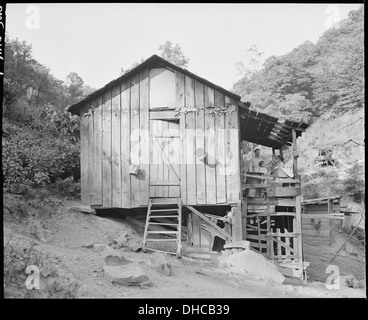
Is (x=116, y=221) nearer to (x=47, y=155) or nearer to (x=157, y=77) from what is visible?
(x=47, y=155)

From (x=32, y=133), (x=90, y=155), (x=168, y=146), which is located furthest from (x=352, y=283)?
(x=32, y=133)

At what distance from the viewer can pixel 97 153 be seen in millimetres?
10484

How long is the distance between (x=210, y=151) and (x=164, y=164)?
1.41m

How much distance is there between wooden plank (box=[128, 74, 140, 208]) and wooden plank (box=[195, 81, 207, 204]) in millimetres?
1780

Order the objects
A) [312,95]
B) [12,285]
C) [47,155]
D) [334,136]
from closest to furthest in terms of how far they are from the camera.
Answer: [12,285]
[47,155]
[334,136]
[312,95]

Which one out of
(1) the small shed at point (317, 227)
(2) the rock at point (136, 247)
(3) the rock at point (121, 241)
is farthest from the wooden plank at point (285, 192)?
(1) the small shed at point (317, 227)

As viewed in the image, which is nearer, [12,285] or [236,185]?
[12,285]

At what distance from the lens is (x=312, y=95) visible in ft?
106

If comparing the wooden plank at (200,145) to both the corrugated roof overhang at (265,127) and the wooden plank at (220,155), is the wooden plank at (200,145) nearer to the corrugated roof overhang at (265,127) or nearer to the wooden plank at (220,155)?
the wooden plank at (220,155)

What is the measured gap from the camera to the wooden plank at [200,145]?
396 inches

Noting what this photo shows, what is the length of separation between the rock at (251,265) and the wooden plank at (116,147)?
365 cm

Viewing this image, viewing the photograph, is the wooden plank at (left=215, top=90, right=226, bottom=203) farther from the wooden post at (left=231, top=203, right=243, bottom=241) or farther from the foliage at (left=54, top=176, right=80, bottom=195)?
the foliage at (left=54, top=176, right=80, bottom=195)
